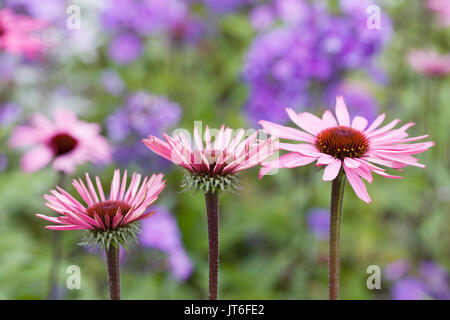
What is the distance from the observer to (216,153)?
0.67 m

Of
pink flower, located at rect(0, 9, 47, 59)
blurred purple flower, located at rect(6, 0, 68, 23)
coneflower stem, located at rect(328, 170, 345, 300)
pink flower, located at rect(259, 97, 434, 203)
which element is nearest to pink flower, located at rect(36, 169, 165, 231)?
pink flower, located at rect(259, 97, 434, 203)

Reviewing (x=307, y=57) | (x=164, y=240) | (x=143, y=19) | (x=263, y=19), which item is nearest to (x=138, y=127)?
(x=164, y=240)

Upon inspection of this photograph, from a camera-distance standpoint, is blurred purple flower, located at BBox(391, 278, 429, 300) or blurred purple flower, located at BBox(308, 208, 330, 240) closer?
blurred purple flower, located at BBox(391, 278, 429, 300)

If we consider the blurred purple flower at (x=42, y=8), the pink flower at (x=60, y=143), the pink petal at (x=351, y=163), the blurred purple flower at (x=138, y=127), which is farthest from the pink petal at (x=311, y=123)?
the blurred purple flower at (x=42, y=8)

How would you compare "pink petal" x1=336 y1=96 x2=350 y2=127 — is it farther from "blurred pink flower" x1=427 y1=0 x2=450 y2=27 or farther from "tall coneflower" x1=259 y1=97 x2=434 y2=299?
"blurred pink flower" x1=427 y1=0 x2=450 y2=27

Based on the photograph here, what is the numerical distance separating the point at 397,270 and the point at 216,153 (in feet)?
4.79

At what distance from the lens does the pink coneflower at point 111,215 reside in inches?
24.4

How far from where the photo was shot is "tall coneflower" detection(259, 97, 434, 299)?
65 cm

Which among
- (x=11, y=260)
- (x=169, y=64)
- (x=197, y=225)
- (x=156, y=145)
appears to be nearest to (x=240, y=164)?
(x=156, y=145)

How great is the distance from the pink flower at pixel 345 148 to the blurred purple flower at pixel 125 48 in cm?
193

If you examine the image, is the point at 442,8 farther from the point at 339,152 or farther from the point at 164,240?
the point at 339,152

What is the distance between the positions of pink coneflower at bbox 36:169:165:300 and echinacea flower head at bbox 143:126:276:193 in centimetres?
4
